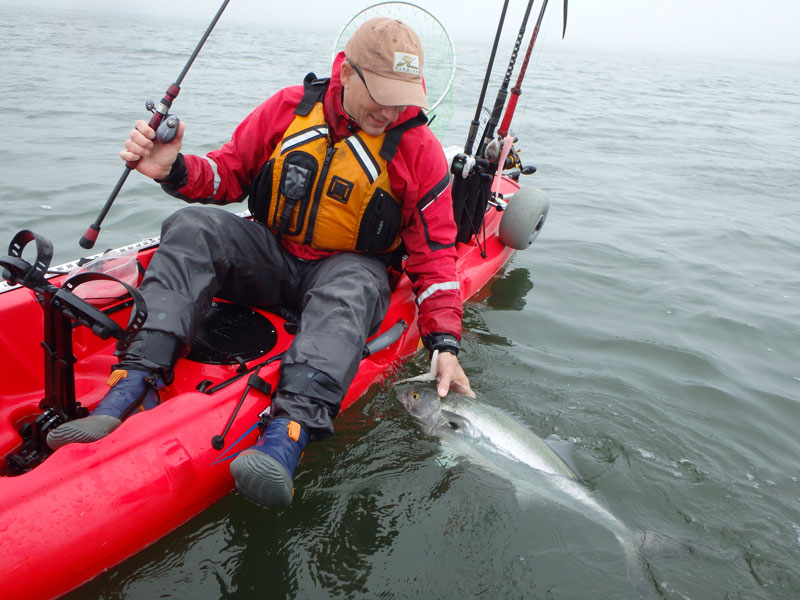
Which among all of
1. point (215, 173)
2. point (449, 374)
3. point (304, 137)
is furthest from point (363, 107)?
point (449, 374)

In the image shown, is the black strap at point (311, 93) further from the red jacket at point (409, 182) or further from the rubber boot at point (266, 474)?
the rubber boot at point (266, 474)

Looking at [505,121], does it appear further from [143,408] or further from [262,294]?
[143,408]

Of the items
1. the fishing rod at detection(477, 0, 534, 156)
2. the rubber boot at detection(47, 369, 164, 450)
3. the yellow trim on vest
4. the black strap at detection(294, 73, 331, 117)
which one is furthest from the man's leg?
the fishing rod at detection(477, 0, 534, 156)

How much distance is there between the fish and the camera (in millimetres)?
3217

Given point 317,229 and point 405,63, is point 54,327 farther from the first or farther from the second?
point 405,63

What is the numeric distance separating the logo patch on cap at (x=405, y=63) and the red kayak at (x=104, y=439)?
5.41 feet

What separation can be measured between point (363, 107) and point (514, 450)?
2203mm

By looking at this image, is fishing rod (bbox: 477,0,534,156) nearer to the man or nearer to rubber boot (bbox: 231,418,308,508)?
the man

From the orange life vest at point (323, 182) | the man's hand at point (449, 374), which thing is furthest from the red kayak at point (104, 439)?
the orange life vest at point (323, 182)

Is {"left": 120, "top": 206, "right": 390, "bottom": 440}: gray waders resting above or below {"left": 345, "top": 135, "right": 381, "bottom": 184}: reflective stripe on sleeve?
below

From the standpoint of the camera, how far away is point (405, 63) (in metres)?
3.29

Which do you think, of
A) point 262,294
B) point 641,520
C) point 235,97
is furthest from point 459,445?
point 235,97

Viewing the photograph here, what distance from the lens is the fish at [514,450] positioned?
322 cm

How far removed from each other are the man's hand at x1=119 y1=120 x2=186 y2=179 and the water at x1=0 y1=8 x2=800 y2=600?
1878 mm
